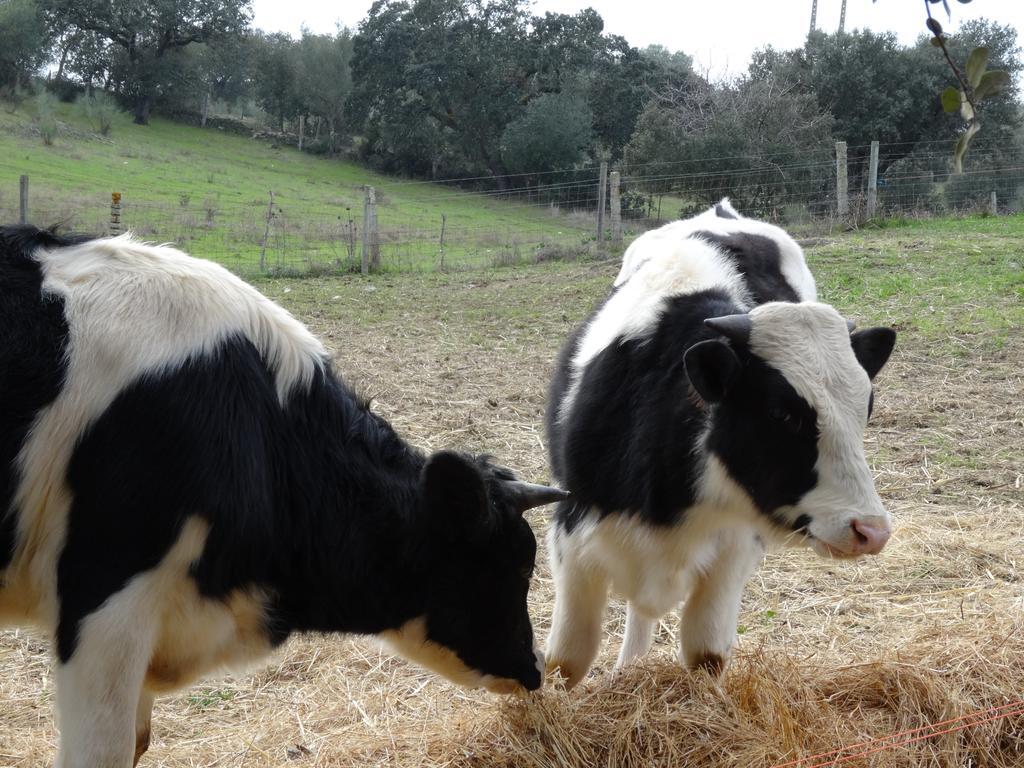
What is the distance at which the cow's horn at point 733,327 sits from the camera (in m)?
3.49

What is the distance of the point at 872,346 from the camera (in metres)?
3.80

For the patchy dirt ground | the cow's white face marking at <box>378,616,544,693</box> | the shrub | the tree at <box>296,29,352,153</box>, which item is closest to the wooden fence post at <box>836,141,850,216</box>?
the patchy dirt ground

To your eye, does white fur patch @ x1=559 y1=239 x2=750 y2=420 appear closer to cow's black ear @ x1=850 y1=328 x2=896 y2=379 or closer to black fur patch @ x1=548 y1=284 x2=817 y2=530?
black fur patch @ x1=548 y1=284 x2=817 y2=530

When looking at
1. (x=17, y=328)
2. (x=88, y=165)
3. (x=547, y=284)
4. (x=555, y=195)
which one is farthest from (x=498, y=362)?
(x=88, y=165)

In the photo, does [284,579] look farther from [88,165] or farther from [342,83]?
[342,83]

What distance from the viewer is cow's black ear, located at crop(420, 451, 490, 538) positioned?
118 inches

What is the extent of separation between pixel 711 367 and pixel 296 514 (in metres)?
1.51

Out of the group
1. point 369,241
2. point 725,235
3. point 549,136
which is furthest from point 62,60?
point 725,235

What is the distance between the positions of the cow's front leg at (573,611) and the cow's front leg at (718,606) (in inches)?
15.5

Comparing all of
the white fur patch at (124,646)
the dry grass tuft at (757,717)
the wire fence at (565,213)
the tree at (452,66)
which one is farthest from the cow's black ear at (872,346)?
the tree at (452,66)

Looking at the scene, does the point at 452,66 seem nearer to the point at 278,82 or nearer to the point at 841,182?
the point at 278,82

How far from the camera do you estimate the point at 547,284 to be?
15.4m

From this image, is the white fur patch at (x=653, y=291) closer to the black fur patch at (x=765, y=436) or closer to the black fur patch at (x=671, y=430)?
the black fur patch at (x=671, y=430)

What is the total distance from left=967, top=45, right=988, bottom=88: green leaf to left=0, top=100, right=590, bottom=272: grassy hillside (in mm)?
17875
